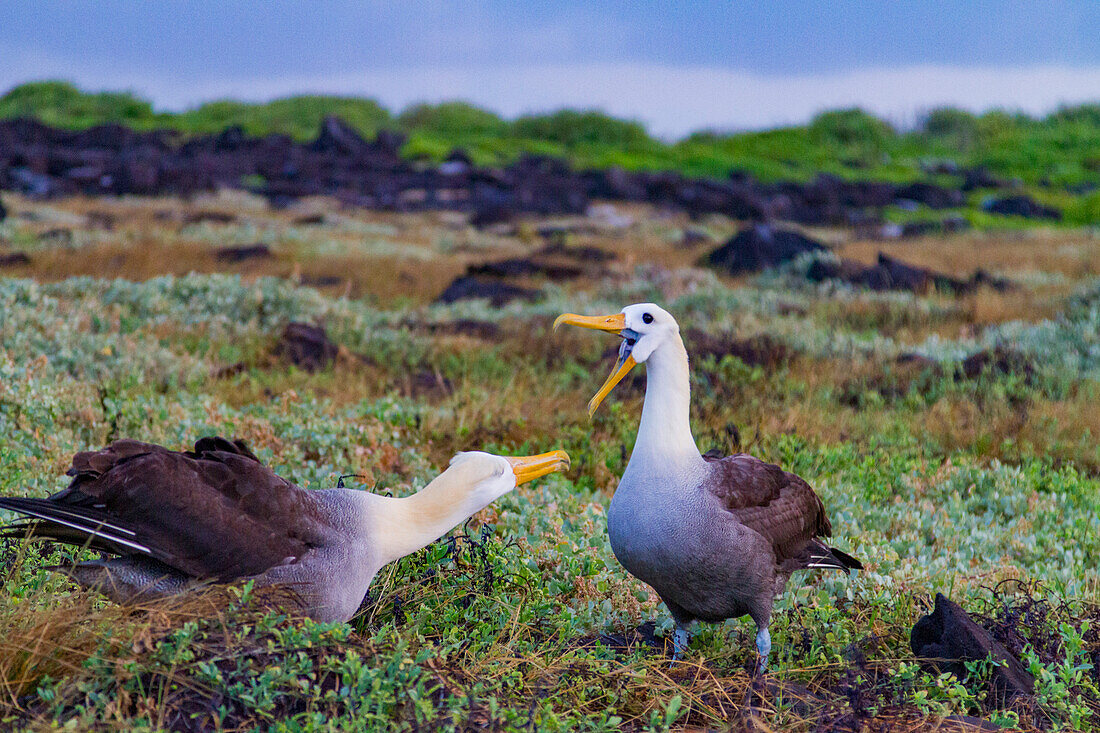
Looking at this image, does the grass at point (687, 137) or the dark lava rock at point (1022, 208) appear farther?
the grass at point (687, 137)

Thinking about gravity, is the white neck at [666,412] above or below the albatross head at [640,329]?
below

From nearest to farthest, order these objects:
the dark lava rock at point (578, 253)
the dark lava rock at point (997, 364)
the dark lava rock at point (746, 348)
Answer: the dark lava rock at point (997, 364)
the dark lava rock at point (746, 348)
the dark lava rock at point (578, 253)

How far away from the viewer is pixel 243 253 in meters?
17.8

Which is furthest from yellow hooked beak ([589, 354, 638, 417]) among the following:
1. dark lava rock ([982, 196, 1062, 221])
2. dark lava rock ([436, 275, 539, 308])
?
dark lava rock ([982, 196, 1062, 221])

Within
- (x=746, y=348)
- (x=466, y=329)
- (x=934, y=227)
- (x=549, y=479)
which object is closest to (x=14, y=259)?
(x=466, y=329)

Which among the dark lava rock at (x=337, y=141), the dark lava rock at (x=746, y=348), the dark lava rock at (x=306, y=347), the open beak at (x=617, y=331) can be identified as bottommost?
the dark lava rock at (x=746, y=348)

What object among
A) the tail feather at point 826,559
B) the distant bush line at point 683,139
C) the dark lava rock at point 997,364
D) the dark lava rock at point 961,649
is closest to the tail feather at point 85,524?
the tail feather at point 826,559

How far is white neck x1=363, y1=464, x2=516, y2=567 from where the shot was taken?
13.1 feet

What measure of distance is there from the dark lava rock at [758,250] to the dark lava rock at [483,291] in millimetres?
4806

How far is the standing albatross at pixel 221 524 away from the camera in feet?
12.1

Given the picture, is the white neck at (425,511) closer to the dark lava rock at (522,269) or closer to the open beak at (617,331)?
the open beak at (617,331)

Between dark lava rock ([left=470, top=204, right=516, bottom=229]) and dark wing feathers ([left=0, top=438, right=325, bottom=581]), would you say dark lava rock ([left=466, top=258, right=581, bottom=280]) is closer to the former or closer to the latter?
dark lava rock ([left=470, top=204, right=516, bottom=229])

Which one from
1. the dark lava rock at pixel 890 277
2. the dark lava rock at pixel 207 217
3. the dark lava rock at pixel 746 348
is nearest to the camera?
the dark lava rock at pixel 746 348

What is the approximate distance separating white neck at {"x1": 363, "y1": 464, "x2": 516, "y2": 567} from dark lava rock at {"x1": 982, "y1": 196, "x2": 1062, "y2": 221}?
3560 cm
